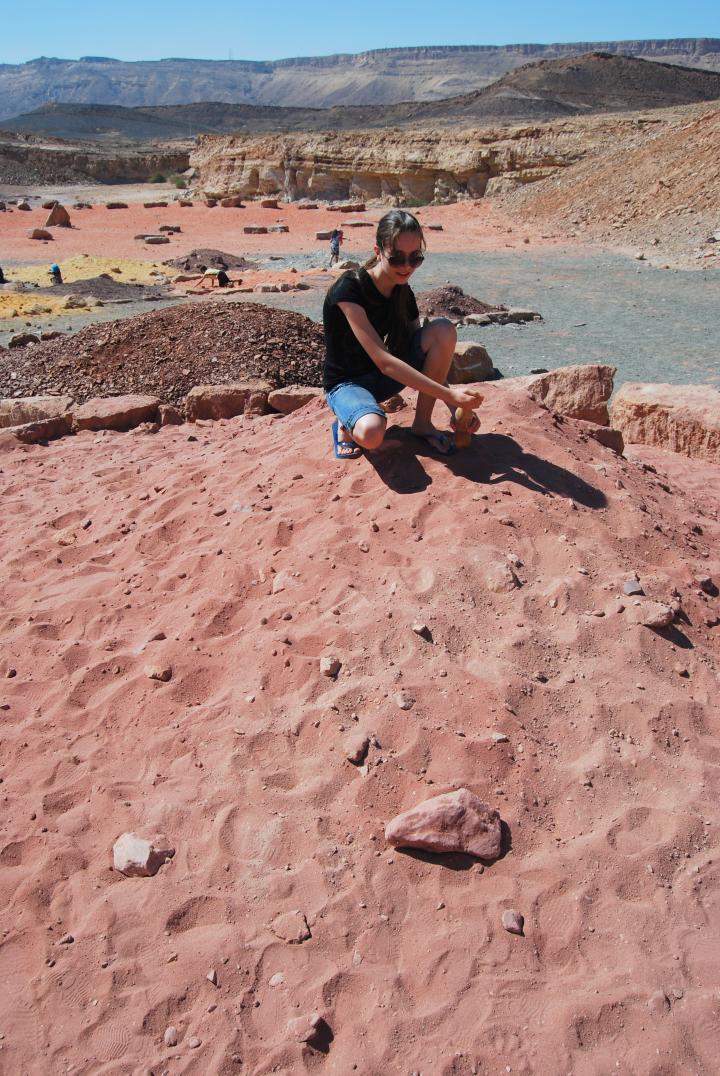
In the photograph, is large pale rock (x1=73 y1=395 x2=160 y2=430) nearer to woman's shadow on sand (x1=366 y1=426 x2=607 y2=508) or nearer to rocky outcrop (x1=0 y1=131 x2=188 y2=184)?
woman's shadow on sand (x1=366 y1=426 x2=607 y2=508)

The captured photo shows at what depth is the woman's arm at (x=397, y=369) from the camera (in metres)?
3.49

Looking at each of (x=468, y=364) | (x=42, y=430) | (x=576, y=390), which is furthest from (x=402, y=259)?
(x=468, y=364)

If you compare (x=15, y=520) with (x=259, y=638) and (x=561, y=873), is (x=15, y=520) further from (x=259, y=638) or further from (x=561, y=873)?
(x=561, y=873)

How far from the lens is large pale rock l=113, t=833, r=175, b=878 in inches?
97.2

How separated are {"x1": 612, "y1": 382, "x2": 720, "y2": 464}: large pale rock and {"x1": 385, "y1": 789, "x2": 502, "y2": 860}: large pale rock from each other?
4002 millimetres

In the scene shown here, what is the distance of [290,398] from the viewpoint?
6.13 metres

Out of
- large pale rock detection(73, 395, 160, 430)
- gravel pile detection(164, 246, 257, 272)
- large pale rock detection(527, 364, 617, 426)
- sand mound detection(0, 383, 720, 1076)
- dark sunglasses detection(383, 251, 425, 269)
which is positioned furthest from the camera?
gravel pile detection(164, 246, 257, 272)

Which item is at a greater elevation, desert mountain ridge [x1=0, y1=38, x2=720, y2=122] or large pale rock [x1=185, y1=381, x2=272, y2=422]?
desert mountain ridge [x1=0, y1=38, x2=720, y2=122]

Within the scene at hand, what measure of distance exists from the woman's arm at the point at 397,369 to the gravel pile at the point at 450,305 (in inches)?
306

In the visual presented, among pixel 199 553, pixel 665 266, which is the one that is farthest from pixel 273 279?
pixel 199 553

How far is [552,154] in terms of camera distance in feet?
82.3

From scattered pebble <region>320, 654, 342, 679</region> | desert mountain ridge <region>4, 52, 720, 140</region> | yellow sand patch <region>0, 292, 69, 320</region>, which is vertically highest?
desert mountain ridge <region>4, 52, 720, 140</region>

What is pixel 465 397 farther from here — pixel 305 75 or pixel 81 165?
pixel 305 75

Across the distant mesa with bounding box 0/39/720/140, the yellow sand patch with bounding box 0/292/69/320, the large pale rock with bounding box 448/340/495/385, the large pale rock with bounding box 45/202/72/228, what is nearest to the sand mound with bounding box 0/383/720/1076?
the large pale rock with bounding box 448/340/495/385
